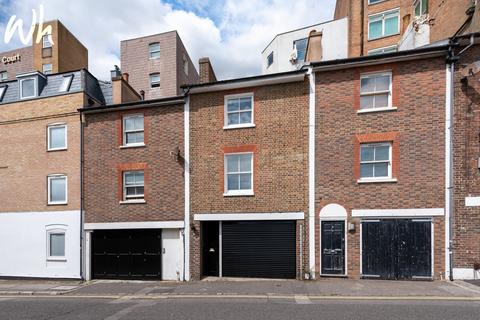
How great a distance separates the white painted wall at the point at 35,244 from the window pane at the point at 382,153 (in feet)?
44.5

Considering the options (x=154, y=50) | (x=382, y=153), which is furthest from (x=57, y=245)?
(x=154, y=50)

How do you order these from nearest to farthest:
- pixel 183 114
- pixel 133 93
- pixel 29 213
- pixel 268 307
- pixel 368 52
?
pixel 268 307 < pixel 183 114 < pixel 29 213 < pixel 133 93 < pixel 368 52

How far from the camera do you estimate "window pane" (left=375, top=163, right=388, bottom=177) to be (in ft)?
35.3

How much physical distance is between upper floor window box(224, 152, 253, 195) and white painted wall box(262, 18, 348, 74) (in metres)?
12.6

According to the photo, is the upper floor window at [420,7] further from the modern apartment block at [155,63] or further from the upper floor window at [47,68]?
the upper floor window at [47,68]

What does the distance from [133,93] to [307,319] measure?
600 inches

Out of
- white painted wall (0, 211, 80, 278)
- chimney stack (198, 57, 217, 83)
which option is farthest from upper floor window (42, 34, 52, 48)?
chimney stack (198, 57, 217, 83)

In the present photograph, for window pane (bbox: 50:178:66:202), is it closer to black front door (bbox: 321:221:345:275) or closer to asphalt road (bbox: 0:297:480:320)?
asphalt road (bbox: 0:297:480:320)

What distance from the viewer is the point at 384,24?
21.9 meters

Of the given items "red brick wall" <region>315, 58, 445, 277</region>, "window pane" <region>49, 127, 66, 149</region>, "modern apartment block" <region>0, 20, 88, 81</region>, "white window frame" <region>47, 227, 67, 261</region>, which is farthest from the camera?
"modern apartment block" <region>0, 20, 88, 81</region>

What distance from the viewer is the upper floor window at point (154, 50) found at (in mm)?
29516

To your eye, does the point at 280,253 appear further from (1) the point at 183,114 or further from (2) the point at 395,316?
(1) the point at 183,114

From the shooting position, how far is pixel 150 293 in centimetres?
Result: 984

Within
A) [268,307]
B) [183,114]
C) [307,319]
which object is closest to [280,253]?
[268,307]
